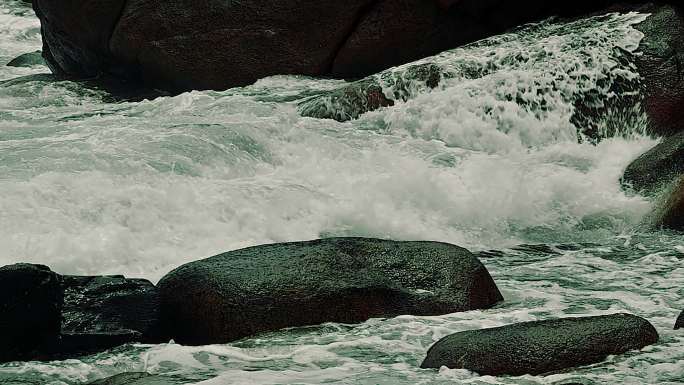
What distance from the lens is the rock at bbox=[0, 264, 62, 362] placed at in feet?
18.0

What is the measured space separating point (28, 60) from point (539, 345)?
13091 mm

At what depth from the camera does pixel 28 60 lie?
16531mm

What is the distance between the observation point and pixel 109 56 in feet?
43.6

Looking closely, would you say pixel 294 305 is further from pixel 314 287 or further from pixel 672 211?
pixel 672 211

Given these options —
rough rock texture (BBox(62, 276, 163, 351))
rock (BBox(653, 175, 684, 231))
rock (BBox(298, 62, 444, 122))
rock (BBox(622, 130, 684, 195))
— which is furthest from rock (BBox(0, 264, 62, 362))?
rock (BBox(298, 62, 444, 122))

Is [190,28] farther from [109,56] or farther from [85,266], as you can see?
[85,266]

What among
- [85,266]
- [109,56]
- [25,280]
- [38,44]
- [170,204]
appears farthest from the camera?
[38,44]

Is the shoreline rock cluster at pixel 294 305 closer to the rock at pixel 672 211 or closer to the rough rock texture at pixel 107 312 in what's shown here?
the rough rock texture at pixel 107 312

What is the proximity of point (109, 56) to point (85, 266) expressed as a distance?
22.0 ft

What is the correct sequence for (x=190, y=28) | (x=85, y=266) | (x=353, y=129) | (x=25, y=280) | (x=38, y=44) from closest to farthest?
(x=25, y=280) → (x=85, y=266) → (x=353, y=129) → (x=190, y=28) → (x=38, y=44)

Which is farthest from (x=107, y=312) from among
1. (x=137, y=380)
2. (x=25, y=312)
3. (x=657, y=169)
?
(x=657, y=169)

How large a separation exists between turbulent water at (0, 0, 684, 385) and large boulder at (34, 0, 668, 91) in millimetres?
359

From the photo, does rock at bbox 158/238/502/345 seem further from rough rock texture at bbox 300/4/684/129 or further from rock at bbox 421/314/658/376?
rough rock texture at bbox 300/4/684/129

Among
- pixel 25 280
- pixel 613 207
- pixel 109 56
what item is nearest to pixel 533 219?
pixel 613 207
